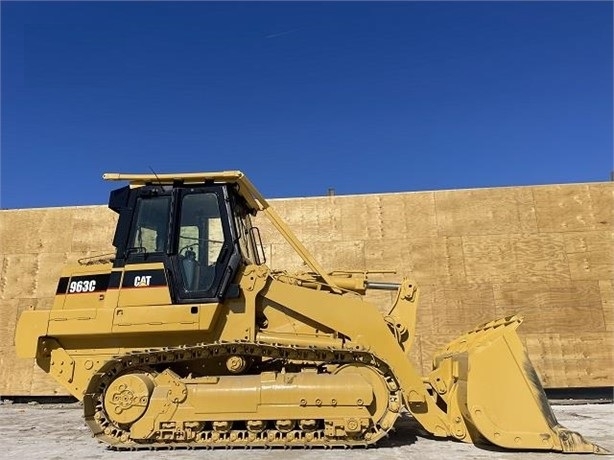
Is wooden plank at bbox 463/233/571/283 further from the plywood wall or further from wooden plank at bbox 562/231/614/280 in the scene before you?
wooden plank at bbox 562/231/614/280

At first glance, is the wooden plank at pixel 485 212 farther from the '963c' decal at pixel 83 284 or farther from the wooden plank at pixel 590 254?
the '963c' decal at pixel 83 284

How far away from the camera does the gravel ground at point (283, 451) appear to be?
511 cm

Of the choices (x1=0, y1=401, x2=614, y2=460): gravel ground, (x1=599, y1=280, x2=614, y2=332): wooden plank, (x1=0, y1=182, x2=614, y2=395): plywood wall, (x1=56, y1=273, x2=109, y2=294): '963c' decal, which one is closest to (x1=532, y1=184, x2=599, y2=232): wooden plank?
(x1=0, y1=182, x2=614, y2=395): plywood wall

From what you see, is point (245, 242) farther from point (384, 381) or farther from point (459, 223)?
point (459, 223)

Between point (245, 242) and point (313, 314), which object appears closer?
point (313, 314)

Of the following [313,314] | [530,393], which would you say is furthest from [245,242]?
[530,393]

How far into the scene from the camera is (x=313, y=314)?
616 cm

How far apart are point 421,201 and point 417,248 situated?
1211 millimetres

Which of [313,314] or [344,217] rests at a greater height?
[344,217]

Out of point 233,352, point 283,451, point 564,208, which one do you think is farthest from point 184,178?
point 564,208

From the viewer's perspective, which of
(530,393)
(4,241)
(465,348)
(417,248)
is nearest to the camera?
(530,393)

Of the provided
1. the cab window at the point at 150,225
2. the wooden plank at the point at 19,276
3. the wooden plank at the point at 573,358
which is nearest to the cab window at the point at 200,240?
the cab window at the point at 150,225

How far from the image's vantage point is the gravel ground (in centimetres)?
511

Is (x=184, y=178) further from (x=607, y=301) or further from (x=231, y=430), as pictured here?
(x=607, y=301)
